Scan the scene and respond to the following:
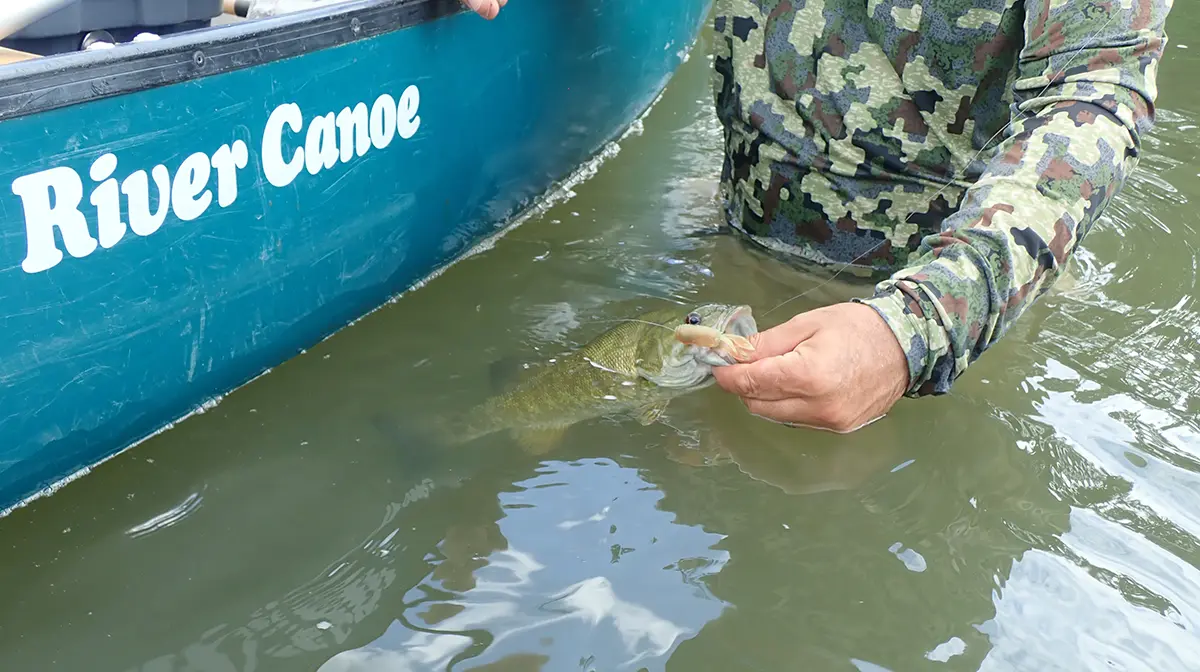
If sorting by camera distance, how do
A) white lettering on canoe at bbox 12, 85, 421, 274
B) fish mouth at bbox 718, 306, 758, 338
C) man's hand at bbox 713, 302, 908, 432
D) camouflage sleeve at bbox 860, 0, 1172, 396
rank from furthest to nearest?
fish mouth at bbox 718, 306, 758, 338 < white lettering on canoe at bbox 12, 85, 421, 274 < camouflage sleeve at bbox 860, 0, 1172, 396 < man's hand at bbox 713, 302, 908, 432

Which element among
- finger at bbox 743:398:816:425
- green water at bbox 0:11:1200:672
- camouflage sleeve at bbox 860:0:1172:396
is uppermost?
camouflage sleeve at bbox 860:0:1172:396

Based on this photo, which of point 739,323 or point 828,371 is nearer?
point 828,371

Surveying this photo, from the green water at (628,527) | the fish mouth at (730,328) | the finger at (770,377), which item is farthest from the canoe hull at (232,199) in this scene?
the finger at (770,377)

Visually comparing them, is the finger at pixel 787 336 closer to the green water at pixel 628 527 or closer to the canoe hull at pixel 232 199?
the green water at pixel 628 527

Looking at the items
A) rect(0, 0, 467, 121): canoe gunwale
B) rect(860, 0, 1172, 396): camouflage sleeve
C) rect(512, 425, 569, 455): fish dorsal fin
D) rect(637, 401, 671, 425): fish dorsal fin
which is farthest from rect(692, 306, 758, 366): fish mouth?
rect(0, 0, 467, 121): canoe gunwale

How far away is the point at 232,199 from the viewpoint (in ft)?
7.87

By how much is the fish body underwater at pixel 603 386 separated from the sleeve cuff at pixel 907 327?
751 millimetres

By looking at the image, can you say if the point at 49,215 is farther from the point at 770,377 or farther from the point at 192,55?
the point at 770,377

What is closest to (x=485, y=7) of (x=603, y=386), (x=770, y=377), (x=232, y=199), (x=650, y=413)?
(x=232, y=199)

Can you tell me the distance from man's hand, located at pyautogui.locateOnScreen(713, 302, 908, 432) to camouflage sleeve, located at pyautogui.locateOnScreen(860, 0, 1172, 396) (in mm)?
43

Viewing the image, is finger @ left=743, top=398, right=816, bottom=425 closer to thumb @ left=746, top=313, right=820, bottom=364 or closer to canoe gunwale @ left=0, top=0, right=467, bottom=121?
thumb @ left=746, top=313, right=820, bottom=364

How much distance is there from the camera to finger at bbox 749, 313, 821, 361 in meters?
1.82

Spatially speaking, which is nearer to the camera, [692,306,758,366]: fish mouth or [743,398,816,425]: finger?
[743,398,816,425]: finger

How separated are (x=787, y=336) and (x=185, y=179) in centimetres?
138
